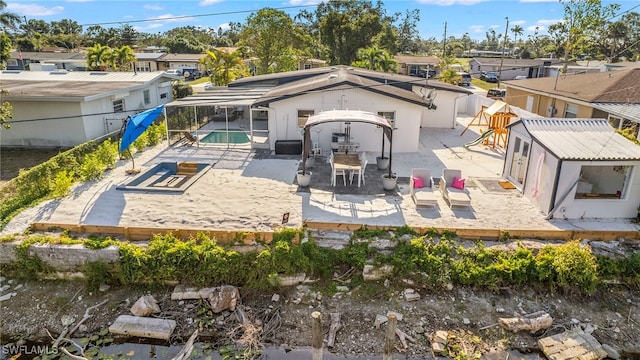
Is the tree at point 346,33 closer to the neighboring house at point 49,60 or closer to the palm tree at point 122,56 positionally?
the palm tree at point 122,56

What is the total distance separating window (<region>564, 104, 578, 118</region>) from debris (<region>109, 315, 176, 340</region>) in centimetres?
1928

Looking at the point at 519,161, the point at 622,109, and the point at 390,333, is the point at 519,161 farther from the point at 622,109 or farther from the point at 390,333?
the point at 390,333

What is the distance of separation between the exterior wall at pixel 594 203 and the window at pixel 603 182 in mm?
133

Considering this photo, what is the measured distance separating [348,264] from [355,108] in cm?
900

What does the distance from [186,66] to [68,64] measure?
53.9 ft

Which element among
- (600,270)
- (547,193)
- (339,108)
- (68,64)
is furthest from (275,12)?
(600,270)

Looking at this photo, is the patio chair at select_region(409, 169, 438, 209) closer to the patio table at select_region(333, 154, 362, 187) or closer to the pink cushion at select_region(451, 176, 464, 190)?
the pink cushion at select_region(451, 176, 464, 190)

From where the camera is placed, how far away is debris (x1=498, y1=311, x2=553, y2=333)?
27.4 feet

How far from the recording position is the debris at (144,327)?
27.0ft

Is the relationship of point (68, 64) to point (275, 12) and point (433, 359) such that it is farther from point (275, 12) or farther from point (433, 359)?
point (433, 359)

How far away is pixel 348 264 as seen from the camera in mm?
9727

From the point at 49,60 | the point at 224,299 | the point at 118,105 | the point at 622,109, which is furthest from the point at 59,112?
the point at 49,60

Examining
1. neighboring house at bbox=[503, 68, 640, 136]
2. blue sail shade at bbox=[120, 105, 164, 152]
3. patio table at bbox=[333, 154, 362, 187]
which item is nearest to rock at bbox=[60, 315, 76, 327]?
blue sail shade at bbox=[120, 105, 164, 152]


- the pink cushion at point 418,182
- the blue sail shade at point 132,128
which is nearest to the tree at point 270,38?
the blue sail shade at point 132,128
